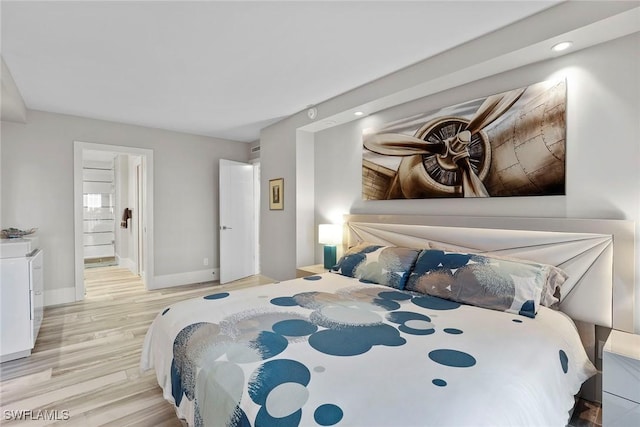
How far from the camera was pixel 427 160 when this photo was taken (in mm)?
2885

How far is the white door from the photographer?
5.17m

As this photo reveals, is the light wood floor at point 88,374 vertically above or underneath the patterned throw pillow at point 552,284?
underneath

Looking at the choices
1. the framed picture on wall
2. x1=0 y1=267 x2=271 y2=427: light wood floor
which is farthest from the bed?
the framed picture on wall

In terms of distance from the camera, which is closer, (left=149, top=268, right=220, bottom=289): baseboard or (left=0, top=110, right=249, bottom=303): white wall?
(left=0, top=110, right=249, bottom=303): white wall

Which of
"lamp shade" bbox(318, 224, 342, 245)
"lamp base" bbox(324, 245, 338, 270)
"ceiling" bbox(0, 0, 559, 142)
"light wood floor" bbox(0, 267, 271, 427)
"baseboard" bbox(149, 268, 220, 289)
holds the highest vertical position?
"ceiling" bbox(0, 0, 559, 142)

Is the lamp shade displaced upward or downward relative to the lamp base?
upward

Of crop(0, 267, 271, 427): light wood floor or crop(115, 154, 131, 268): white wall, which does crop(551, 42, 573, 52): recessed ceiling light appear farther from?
crop(115, 154, 131, 268): white wall

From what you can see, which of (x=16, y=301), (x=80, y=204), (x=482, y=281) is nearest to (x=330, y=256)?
(x=482, y=281)

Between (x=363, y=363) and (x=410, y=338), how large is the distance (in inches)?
14.3

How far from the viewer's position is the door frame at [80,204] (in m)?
4.17

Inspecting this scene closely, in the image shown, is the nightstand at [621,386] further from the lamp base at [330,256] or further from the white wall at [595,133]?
the lamp base at [330,256]

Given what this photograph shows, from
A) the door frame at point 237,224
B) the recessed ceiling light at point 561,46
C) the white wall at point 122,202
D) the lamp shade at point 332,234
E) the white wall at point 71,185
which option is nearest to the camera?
the recessed ceiling light at point 561,46

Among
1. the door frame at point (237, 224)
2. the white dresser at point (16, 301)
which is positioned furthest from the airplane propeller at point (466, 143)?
the white dresser at point (16, 301)

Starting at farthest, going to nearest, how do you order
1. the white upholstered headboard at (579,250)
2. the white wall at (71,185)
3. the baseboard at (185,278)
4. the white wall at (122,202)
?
1. the white wall at (122,202)
2. the baseboard at (185,278)
3. the white wall at (71,185)
4. the white upholstered headboard at (579,250)
